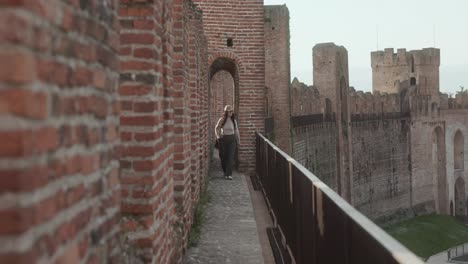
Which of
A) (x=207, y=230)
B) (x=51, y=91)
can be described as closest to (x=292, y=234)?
(x=207, y=230)

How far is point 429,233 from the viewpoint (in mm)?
33281

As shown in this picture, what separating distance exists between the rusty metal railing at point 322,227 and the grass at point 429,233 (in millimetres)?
23652

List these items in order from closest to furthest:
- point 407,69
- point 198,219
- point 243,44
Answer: point 198,219 < point 243,44 < point 407,69

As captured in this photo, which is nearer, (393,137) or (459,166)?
(393,137)

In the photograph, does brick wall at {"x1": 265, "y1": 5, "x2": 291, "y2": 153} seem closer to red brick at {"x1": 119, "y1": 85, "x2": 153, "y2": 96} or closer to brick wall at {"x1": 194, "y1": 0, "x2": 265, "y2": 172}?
brick wall at {"x1": 194, "y1": 0, "x2": 265, "y2": 172}

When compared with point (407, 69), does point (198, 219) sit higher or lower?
lower

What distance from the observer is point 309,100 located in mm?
22984

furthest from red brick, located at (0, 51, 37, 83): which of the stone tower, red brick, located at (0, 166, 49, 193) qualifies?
the stone tower

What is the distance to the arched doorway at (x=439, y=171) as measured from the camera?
40188 millimetres

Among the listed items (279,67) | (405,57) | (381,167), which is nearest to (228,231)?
(279,67)

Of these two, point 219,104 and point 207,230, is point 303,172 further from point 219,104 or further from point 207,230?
point 219,104

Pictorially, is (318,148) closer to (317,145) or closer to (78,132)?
(317,145)

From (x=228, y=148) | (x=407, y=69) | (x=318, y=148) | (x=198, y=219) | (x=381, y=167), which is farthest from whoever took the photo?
(x=407, y=69)

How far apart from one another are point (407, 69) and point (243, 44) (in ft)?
110
